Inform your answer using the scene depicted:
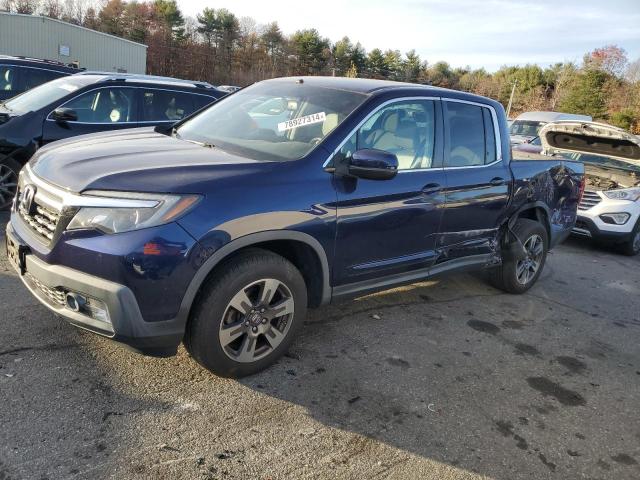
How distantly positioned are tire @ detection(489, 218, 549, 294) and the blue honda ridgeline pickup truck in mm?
472

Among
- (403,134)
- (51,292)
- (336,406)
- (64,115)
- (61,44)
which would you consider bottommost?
(336,406)

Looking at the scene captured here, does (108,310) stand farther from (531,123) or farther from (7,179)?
(531,123)

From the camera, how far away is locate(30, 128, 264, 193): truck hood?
8.78 feet

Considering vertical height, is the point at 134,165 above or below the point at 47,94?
below

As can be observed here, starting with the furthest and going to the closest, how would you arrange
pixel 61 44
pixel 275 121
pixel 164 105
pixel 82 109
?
pixel 61 44
pixel 164 105
pixel 82 109
pixel 275 121

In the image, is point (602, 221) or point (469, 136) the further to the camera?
point (602, 221)

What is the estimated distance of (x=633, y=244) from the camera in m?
7.84

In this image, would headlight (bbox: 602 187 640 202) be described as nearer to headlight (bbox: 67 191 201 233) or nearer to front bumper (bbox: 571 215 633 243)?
front bumper (bbox: 571 215 633 243)

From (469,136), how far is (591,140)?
19.1 feet

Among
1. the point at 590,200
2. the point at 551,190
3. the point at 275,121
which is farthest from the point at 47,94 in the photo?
the point at 590,200

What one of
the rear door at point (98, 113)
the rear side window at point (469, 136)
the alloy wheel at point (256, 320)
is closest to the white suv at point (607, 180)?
the rear side window at point (469, 136)

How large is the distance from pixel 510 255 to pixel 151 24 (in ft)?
217

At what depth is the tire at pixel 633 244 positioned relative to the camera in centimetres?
772

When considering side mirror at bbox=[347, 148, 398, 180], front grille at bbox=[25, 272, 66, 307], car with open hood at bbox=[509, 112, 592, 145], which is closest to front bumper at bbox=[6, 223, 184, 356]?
front grille at bbox=[25, 272, 66, 307]
